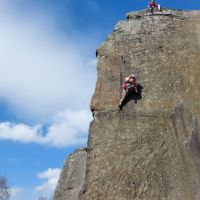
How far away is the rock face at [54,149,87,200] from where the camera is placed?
18.1 m

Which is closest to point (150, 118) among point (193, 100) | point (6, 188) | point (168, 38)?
point (193, 100)

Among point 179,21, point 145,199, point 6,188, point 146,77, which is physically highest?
point 6,188

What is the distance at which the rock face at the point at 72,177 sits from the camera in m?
18.1

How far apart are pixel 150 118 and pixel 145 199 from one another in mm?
3398

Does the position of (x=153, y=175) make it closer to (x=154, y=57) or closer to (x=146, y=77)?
(x=146, y=77)

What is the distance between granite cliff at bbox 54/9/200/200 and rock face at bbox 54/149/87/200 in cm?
6

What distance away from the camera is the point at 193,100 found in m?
15.4

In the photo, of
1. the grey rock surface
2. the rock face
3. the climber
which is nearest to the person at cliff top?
the grey rock surface

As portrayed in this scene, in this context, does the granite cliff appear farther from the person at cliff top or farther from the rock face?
the person at cliff top

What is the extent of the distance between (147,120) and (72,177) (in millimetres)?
5739

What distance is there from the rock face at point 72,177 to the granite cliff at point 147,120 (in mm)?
60

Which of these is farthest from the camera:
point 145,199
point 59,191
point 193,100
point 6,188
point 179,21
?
point 6,188

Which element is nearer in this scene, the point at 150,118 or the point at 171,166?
the point at 171,166

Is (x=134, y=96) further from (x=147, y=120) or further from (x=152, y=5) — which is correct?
(x=152, y=5)
